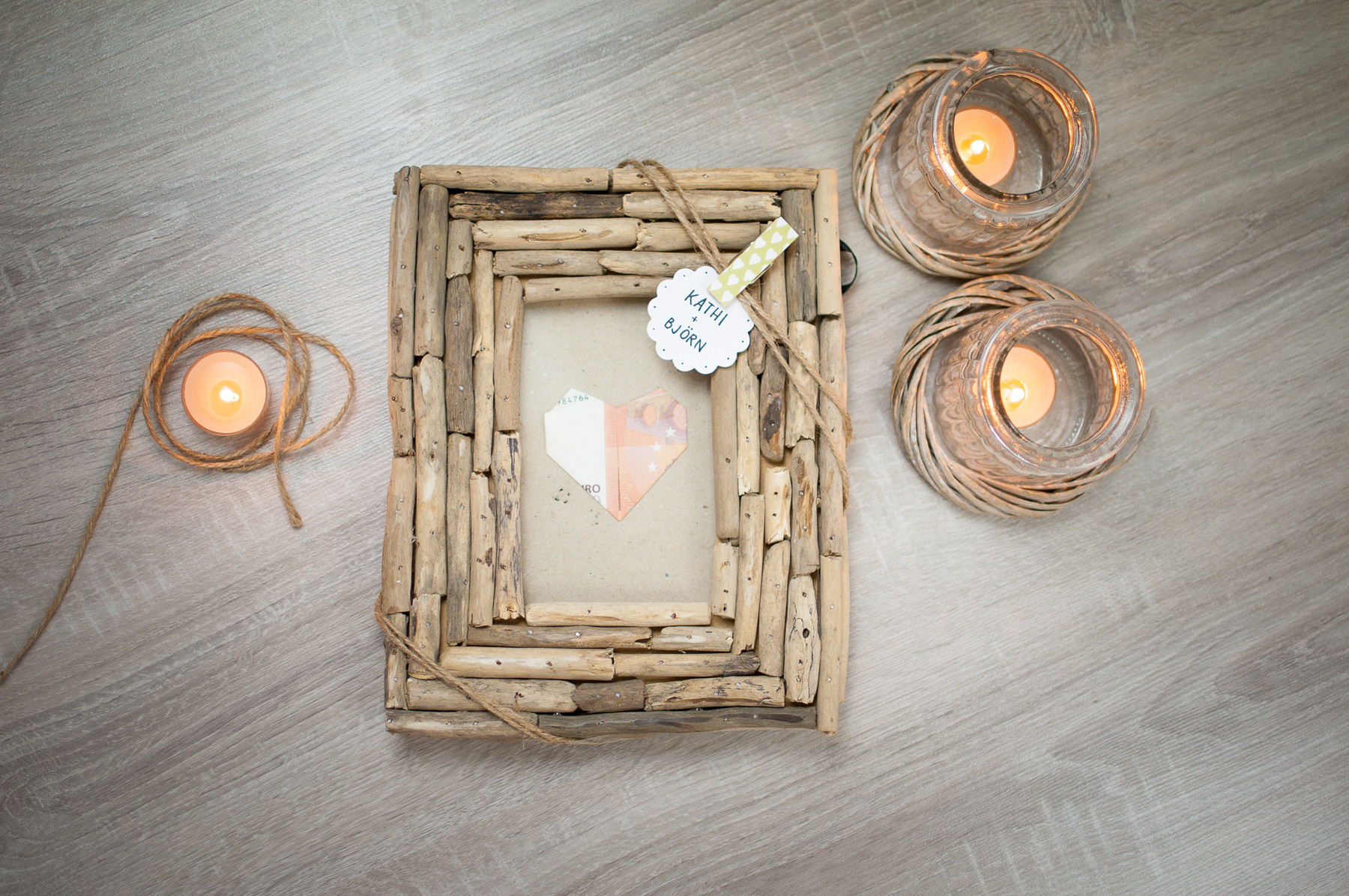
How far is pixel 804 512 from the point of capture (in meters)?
1.33

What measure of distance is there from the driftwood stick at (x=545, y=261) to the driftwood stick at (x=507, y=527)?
0.30 meters

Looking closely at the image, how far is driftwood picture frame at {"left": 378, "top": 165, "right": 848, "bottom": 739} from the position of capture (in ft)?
4.31

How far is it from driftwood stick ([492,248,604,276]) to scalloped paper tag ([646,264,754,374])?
14 cm

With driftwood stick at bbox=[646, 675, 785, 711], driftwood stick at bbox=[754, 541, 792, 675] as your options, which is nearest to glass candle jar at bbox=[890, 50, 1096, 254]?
driftwood stick at bbox=[754, 541, 792, 675]

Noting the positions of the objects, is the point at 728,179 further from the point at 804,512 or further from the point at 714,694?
the point at 714,694

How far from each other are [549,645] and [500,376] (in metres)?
0.48

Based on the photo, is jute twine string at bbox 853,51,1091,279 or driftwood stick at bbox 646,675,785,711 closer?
driftwood stick at bbox 646,675,785,711

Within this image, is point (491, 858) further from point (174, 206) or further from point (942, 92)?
point (942, 92)

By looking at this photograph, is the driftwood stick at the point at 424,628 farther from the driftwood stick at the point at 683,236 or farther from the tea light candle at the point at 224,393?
the driftwood stick at the point at 683,236

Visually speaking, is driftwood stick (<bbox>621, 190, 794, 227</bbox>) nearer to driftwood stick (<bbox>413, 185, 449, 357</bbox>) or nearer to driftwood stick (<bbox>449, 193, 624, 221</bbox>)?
driftwood stick (<bbox>449, 193, 624, 221</bbox>)

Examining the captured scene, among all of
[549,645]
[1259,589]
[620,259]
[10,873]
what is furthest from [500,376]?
[1259,589]

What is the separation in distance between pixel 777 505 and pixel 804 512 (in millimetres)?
48

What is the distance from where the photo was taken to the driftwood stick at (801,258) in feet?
4.44

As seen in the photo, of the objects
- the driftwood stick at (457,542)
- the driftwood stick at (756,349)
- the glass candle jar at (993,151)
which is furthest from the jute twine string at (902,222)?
the driftwood stick at (457,542)
